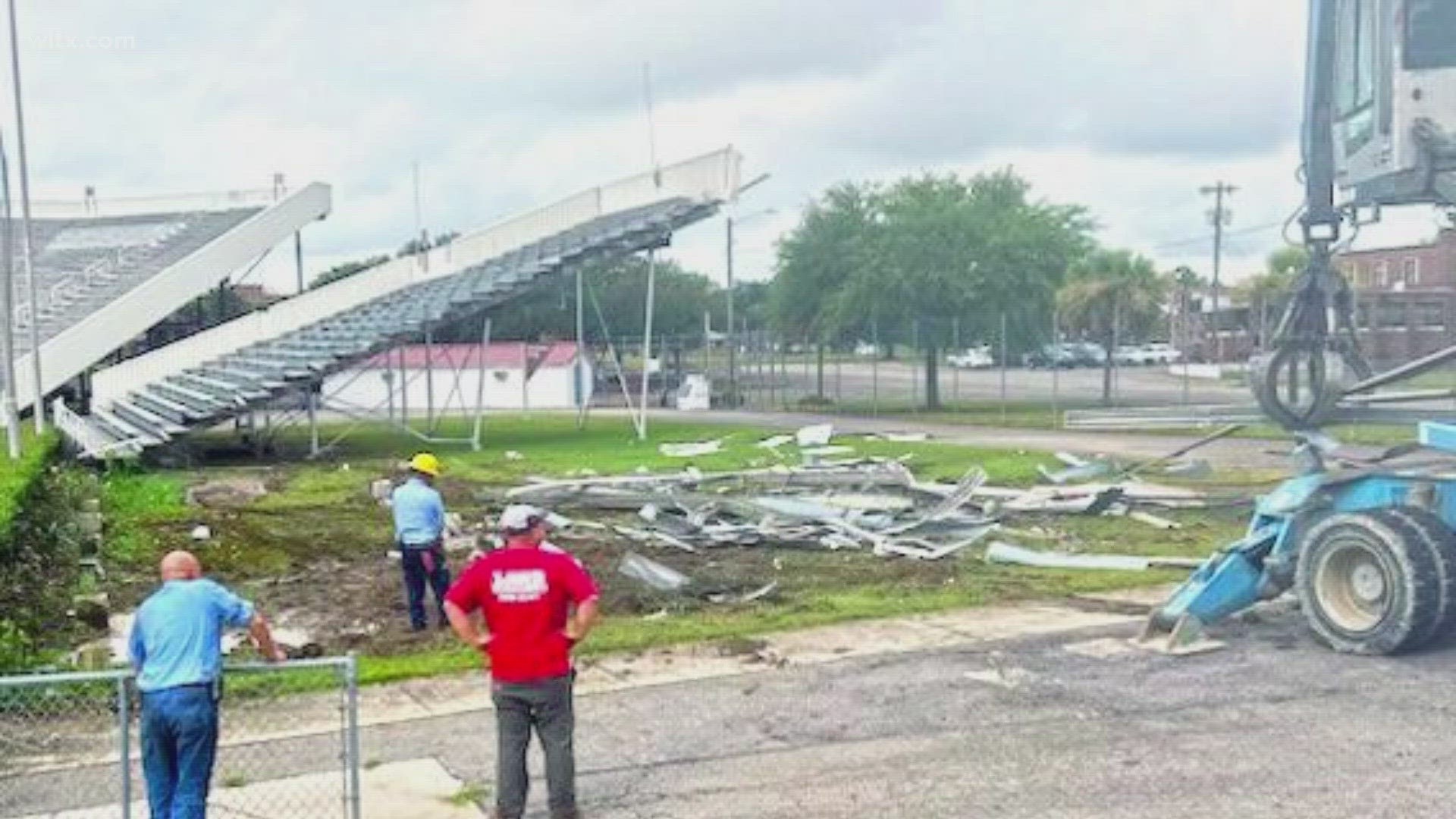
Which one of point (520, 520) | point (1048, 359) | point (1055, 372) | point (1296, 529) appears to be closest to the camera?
point (520, 520)

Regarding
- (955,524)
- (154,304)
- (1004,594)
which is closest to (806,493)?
(955,524)

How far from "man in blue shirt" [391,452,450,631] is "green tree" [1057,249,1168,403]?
3471cm

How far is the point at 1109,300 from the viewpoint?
5138 cm

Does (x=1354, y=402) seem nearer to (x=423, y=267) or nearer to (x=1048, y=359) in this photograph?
(x=423, y=267)

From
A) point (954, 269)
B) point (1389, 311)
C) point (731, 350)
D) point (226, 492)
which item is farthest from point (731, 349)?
point (226, 492)

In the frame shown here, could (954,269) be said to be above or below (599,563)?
above

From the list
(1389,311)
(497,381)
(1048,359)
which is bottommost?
(497,381)

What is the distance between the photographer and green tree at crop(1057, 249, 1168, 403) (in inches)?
1966

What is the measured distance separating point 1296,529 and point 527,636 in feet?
22.9

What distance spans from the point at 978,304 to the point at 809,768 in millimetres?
37575

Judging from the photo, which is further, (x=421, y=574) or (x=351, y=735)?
(x=421, y=574)

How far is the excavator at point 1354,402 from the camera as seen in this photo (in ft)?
35.5

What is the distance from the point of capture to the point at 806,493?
22.6 meters

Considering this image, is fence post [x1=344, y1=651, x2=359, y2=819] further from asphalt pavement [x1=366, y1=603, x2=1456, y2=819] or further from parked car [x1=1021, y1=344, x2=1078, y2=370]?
parked car [x1=1021, y1=344, x2=1078, y2=370]
